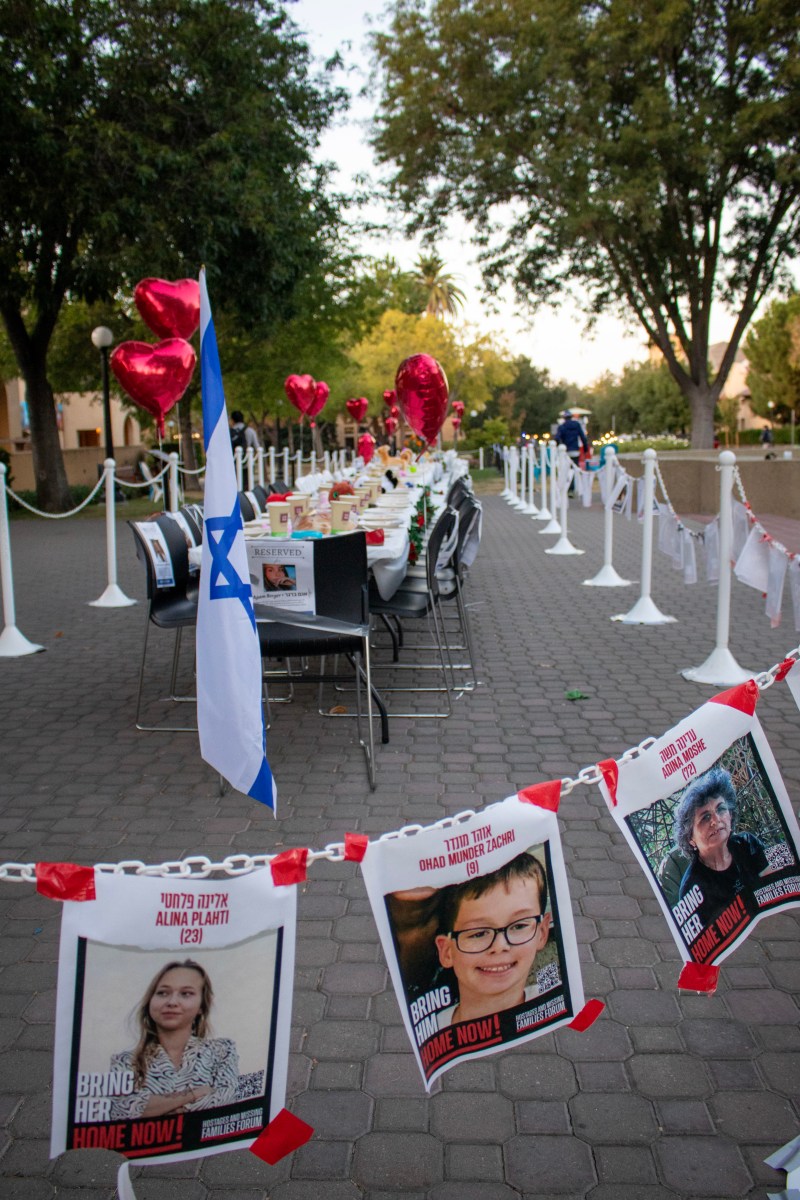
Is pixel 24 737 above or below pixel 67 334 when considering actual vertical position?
below

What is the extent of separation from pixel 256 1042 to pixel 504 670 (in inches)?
207

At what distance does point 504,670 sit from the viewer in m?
7.07

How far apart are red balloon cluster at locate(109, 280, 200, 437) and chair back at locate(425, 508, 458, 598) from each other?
197 inches

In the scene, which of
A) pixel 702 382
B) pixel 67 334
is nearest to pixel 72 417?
pixel 67 334

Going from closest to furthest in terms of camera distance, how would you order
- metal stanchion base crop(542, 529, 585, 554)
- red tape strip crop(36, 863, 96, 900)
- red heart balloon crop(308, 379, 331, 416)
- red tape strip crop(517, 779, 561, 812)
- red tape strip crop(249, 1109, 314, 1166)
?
red tape strip crop(36, 863, 96, 900), red tape strip crop(249, 1109, 314, 1166), red tape strip crop(517, 779, 561, 812), metal stanchion base crop(542, 529, 585, 554), red heart balloon crop(308, 379, 331, 416)

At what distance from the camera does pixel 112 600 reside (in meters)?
10.1

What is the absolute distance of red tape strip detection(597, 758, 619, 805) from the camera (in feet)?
7.34

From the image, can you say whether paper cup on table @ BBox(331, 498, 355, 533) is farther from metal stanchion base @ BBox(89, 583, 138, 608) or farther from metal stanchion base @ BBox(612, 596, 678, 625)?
metal stanchion base @ BBox(89, 583, 138, 608)

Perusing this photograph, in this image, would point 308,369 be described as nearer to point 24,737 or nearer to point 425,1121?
point 24,737

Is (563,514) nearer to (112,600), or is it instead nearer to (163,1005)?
(112,600)

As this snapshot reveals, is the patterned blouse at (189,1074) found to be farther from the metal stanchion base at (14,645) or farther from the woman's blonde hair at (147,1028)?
the metal stanchion base at (14,645)

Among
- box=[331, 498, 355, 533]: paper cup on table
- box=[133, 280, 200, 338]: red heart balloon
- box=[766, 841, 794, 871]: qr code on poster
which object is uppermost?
box=[133, 280, 200, 338]: red heart balloon

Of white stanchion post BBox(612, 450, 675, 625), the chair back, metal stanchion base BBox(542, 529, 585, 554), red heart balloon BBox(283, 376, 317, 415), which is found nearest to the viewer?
the chair back

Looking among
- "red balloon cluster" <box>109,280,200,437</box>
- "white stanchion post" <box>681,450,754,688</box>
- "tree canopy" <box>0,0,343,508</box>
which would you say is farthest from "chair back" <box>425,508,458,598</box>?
"tree canopy" <box>0,0,343,508</box>
